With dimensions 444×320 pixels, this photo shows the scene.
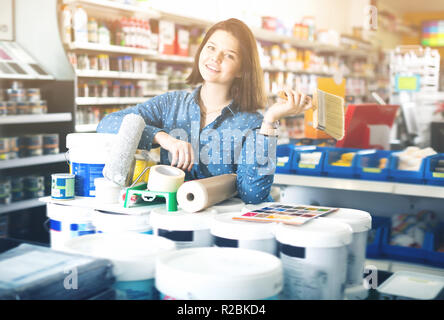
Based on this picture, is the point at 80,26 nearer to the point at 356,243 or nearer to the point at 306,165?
the point at 306,165

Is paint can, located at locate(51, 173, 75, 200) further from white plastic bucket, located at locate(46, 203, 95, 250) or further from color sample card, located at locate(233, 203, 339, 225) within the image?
color sample card, located at locate(233, 203, 339, 225)

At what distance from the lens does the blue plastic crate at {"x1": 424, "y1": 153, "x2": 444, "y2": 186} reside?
2.88m

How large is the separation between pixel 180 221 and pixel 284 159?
82.9 inches

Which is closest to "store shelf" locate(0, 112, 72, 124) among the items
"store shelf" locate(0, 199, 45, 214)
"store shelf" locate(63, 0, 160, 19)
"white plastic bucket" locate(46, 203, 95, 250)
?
"store shelf" locate(0, 199, 45, 214)

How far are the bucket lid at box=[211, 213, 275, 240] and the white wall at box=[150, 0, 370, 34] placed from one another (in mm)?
4148

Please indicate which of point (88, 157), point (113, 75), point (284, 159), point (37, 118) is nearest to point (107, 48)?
point (113, 75)

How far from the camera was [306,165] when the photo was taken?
323 cm

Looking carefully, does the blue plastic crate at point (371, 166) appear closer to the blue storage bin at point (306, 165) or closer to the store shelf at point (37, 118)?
the blue storage bin at point (306, 165)

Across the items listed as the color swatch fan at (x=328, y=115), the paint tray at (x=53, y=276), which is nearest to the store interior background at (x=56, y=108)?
the paint tray at (x=53, y=276)

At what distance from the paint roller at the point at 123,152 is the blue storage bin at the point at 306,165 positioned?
5.99 ft

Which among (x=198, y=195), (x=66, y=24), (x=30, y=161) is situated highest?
(x=66, y=24)

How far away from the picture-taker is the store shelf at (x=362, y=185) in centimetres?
291

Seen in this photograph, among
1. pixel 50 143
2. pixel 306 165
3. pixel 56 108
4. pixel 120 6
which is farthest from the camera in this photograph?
pixel 120 6

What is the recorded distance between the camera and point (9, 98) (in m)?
3.80
